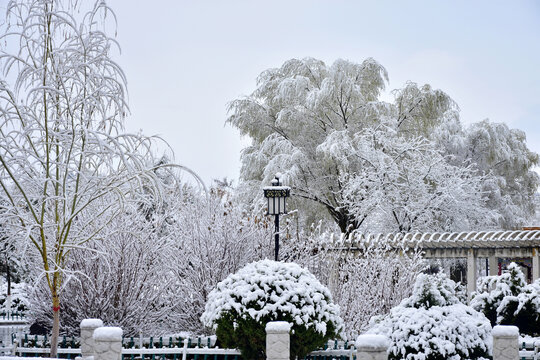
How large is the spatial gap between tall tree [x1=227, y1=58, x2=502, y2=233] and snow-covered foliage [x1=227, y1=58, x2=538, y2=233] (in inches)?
1.6

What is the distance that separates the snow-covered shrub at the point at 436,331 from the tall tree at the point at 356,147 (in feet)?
39.8

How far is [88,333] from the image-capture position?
781cm

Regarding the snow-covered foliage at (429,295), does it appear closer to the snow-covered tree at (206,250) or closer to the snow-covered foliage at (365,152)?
the snow-covered tree at (206,250)

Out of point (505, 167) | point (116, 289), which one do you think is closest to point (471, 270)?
point (116, 289)

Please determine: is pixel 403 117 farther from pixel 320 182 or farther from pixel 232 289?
pixel 232 289

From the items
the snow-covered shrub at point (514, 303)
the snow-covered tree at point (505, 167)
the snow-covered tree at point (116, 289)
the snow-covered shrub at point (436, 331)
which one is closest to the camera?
the snow-covered shrub at point (436, 331)

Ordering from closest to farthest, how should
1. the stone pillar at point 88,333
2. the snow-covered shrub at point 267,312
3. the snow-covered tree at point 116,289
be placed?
the stone pillar at point 88,333, the snow-covered shrub at point 267,312, the snow-covered tree at point 116,289

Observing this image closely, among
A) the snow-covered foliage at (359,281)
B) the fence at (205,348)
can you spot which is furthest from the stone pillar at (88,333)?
the snow-covered foliage at (359,281)

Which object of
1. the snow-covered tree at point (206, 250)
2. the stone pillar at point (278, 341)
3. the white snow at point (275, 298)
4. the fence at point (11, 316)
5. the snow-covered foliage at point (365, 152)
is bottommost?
the fence at point (11, 316)

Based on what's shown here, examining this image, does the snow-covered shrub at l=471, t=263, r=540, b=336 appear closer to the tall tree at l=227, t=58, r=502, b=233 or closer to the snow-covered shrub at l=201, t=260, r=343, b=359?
the snow-covered shrub at l=201, t=260, r=343, b=359

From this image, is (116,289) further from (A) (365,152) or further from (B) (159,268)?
(A) (365,152)

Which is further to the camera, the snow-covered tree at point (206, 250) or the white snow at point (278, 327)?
the snow-covered tree at point (206, 250)

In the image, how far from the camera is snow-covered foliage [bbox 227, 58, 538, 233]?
69.0 ft

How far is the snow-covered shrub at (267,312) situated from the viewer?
8.18m
